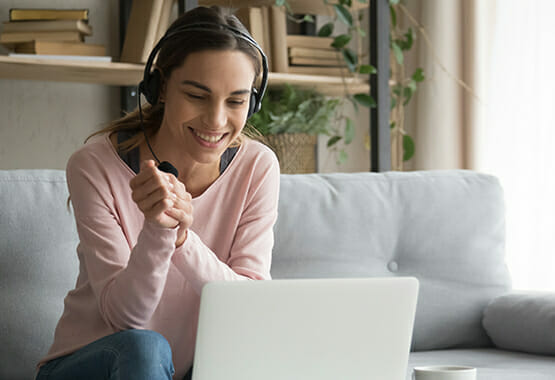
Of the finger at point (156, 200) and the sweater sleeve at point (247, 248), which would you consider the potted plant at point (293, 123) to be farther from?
the finger at point (156, 200)

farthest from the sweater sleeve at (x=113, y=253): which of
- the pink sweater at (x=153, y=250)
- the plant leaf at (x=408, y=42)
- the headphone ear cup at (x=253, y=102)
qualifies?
the plant leaf at (x=408, y=42)

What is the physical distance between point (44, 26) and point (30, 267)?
0.83 m

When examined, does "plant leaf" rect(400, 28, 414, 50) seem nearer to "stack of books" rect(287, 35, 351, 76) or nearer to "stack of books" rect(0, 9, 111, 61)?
"stack of books" rect(287, 35, 351, 76)

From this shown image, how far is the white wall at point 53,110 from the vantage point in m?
2.21

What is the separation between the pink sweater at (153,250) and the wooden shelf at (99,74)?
789 millimetres

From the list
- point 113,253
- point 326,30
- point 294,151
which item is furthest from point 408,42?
point 113,253

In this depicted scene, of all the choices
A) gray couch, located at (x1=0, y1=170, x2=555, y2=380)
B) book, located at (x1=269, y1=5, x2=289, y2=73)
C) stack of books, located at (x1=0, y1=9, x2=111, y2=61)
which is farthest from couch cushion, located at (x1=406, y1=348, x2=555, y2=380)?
stack of books, located at (x1=0, y1=9, x2=111, y2=61)

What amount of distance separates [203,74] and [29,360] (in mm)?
698

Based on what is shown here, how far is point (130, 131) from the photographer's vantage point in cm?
121

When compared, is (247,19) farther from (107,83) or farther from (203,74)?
(203,74)

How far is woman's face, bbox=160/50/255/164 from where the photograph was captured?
106 cm

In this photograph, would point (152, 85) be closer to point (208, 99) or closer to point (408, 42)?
point (208, 99)

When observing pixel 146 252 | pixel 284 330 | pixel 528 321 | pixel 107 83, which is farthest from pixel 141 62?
pixel 284 330

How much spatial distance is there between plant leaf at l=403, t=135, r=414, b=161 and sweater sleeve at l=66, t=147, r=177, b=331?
5.20 feet
